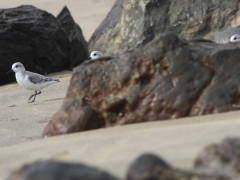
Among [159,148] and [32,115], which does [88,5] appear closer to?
[32,115]

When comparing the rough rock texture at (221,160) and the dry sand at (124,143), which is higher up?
the rough rock texture at (221,160)

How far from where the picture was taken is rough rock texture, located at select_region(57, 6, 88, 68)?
12453 mm

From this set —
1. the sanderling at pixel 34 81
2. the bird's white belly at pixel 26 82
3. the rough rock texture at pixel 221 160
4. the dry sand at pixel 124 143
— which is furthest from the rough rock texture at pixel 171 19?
the rough rock texture at pixel 221 160

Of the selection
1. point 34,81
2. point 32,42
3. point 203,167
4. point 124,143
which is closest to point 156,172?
point 203,167

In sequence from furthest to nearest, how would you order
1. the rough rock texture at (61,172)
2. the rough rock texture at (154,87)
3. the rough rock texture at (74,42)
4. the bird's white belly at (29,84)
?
the rough rock texture at (74,42)
the bird's white belly at (29,84)
the rough rock texture at (154,87)
the rough rock texture at (61,172)

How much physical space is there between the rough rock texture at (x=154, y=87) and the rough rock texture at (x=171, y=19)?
6322mm

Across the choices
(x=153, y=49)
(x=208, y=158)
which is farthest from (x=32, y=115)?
(x=208, y=158)

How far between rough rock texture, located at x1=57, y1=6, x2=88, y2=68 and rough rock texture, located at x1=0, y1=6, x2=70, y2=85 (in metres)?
0.37

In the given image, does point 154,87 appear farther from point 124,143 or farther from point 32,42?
point 32,42

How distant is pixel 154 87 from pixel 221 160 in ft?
6.78

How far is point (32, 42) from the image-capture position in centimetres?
1149

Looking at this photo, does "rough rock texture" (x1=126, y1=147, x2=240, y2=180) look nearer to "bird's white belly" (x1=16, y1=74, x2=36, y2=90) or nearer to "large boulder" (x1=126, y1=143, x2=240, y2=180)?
"large boulder" (x1=126, y1=143, x2=240, y2=180)

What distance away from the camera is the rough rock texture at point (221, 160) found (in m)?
3.43

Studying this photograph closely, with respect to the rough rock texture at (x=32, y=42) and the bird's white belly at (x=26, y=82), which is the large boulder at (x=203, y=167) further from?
the rough rock texture at (x=32, y=42)
